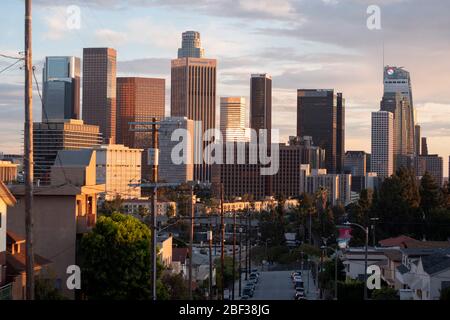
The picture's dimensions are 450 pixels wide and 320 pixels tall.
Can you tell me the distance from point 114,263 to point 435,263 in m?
18.7

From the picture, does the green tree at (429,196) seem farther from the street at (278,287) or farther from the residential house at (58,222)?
the residential house at (58,222)

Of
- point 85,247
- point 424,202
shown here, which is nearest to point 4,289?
point 85,247

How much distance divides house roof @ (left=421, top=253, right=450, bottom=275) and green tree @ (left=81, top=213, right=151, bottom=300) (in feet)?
52.7

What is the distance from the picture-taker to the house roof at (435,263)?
50.3 metres

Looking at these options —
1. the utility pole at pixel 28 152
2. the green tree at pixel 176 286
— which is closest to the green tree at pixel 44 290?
the utility pole at pixel 28 152

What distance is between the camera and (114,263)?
145ft

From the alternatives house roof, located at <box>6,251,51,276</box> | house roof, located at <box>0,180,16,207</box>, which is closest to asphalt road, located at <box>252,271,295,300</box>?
house roof, located at <box>6,251,51,276</box>

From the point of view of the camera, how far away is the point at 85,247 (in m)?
43.8

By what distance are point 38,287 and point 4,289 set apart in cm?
172

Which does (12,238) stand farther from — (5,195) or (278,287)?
(278,287)

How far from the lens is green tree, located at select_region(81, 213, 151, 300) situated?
4362 cm

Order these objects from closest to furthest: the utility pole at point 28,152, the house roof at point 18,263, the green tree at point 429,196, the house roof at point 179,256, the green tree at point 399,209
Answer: the utility pole at point 28,152, the house roof at point 18,263, the house roof at point 179,256, the green tree at point 399,209, the green tree at point 429,196

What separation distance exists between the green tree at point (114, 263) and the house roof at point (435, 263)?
1606 cm
